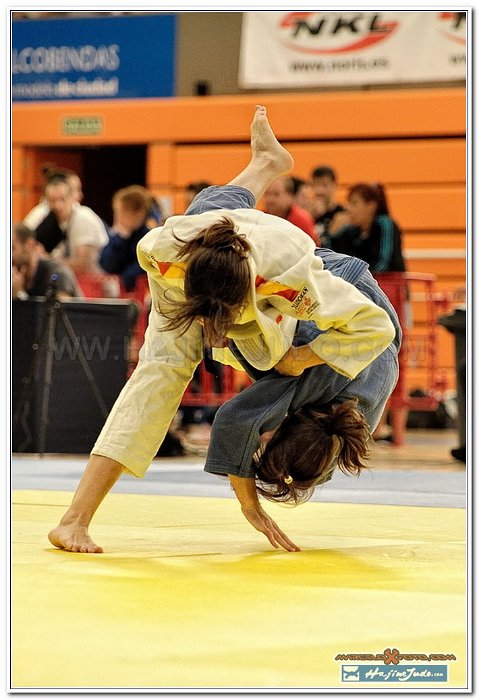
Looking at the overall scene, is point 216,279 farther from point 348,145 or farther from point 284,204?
point 348,145

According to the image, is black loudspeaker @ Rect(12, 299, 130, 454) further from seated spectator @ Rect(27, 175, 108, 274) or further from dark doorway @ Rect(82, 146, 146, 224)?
dark doorway @ Rect(82, 146, 146, 224)

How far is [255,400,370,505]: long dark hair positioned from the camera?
2.52 meters

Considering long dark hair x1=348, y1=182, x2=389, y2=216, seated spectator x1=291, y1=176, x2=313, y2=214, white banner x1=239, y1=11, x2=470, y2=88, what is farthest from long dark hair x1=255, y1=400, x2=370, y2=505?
white banner x1=239, y1=11, x2=470, y2=88

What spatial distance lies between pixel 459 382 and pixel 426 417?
8.53ft

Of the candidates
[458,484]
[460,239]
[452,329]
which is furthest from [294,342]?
[460,239]

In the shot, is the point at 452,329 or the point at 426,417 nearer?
the point at 452,329

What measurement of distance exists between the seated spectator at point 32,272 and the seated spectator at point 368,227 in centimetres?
169

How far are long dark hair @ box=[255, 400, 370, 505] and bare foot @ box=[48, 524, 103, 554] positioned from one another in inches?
18.0

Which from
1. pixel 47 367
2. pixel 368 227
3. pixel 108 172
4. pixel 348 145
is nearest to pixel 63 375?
pixel 47 367

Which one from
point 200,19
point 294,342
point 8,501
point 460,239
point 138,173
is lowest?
point 8,501

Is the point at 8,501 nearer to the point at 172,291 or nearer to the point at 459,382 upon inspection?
the point at 172,291

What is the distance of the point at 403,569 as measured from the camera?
2.43m

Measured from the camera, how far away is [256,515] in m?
2.67

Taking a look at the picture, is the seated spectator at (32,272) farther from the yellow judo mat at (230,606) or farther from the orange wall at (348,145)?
the orange wall at (348,145)
